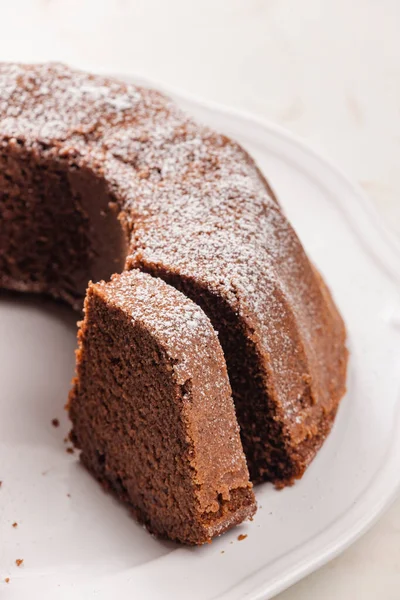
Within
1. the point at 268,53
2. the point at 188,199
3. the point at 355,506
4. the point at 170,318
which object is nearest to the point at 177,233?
the point at 188,199

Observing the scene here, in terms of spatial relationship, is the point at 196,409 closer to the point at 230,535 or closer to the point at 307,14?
the point at 230,535

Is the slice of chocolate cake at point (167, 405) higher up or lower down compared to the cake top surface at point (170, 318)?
lower down

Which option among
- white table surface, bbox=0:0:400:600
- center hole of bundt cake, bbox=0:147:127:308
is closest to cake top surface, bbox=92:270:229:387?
center hole of bundt cake, bbox=0:147:127:308

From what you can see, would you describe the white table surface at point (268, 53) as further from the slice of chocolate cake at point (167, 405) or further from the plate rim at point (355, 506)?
the slice of chocolate cake at point (167, 405)

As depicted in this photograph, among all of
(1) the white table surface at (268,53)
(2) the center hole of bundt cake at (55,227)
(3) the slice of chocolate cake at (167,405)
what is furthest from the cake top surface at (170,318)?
(1) the white table surface at (268,53)

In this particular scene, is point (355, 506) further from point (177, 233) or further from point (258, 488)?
point (177, 233)

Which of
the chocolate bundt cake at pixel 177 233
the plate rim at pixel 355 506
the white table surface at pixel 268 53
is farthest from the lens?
the white table surface at pixel 268 53

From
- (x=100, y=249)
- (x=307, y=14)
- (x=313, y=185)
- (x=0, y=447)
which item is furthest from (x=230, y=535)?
(x=307, y=14)
